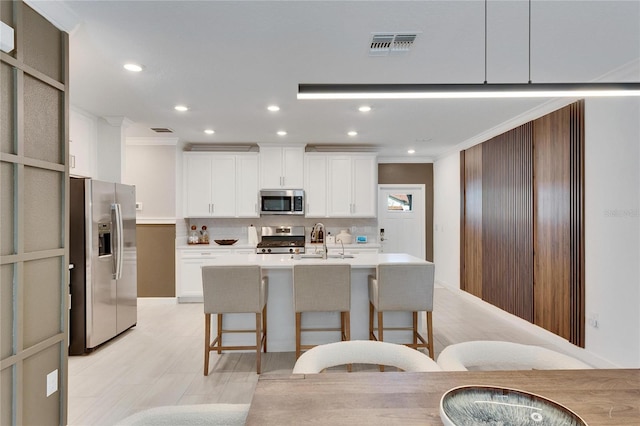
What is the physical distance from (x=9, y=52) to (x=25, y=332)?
1.42 meters

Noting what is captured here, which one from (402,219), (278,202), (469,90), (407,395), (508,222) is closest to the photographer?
(407,395)

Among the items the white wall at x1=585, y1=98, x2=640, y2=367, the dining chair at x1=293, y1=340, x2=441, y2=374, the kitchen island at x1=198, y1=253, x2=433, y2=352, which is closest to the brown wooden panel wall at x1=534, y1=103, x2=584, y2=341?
the white wall at x1=585, y1=98, x2=640, y2=367

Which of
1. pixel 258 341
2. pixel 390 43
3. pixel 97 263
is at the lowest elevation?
pixel 258 341

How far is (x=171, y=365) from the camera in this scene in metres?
3.28

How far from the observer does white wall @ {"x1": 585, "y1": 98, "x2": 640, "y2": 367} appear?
2.88 meters

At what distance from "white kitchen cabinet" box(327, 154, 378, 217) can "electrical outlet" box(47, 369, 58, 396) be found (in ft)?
14.5

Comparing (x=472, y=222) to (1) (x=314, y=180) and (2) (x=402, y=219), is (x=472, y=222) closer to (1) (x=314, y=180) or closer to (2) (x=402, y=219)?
(2) (x=402, y=219)

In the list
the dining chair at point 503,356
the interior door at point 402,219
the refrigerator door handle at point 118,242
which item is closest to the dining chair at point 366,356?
the dining chair at point 503,356

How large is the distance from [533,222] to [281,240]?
3.71 m

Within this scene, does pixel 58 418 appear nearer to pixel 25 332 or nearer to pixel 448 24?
pixel 25 332

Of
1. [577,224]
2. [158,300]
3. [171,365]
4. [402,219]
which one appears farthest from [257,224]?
[577,224]

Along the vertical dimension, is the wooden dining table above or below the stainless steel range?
below

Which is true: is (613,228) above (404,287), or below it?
above

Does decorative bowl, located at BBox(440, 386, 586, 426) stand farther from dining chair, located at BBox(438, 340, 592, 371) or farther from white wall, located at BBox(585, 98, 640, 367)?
white wall, located at BBox(585, 98, 640, 367)
